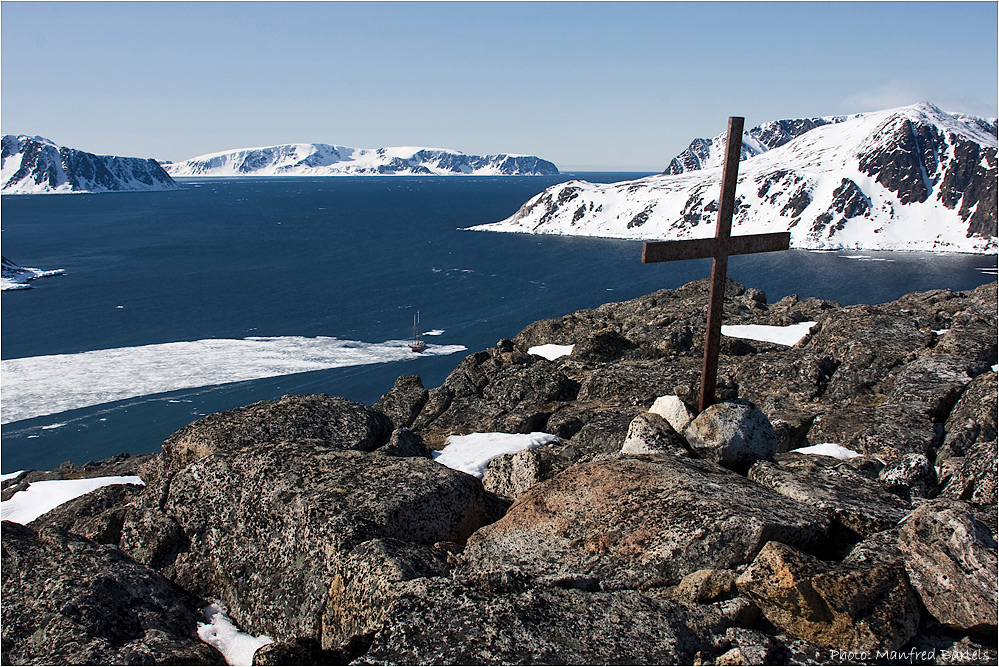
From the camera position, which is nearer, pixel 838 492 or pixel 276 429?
pixel 838 492

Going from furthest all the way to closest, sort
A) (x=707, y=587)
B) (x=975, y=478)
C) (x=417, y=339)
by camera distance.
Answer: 1. (x=417, y=339)
2. (x=975, y=478)
3. (x=707, y=587)

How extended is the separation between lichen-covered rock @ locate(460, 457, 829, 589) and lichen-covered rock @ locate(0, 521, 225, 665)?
138 inches

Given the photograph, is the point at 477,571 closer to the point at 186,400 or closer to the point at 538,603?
the point at 538,603

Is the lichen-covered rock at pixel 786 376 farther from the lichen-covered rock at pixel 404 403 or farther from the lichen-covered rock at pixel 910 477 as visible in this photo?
the lichen-covered rock at pixel 404 403

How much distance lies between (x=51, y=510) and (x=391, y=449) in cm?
649

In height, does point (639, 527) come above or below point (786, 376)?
above

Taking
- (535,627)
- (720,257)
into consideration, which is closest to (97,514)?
(535,627)

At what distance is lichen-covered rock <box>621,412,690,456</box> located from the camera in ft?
37.1

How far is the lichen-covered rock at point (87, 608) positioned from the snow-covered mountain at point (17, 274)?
355 ft

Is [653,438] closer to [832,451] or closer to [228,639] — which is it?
[832,451]

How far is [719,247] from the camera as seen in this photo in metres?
11.2

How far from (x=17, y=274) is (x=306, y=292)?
4940 cm

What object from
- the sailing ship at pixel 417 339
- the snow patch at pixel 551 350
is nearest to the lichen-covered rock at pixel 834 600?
the snow patch at pixel 551 350

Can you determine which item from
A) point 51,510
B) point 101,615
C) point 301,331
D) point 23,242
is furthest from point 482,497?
point 23,242
